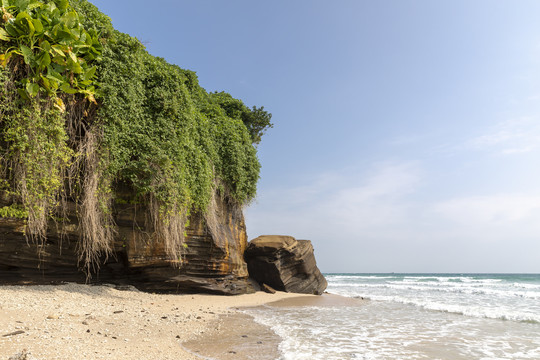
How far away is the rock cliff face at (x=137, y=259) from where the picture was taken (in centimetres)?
716

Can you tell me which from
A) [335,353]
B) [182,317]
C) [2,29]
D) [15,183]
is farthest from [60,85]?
[335,353]

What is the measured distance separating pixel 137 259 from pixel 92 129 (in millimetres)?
3755

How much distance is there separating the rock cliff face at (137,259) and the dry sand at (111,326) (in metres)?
0.63

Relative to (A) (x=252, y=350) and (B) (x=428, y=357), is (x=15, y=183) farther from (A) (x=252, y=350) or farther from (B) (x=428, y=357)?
(B) (x=428, y=357)

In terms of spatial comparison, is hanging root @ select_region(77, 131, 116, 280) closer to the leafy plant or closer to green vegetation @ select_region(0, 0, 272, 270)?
green vegetation @ select_region(0, 0, 272, 270)

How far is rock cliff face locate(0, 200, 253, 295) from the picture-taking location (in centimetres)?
716

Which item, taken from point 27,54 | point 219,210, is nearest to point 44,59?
point 27,54

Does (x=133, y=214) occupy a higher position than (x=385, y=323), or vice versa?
(x=133, y=214)

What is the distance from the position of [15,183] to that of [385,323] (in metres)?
9.14

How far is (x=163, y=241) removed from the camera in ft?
29.8

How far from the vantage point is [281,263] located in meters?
15.0

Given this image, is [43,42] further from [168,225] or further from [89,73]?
[168,225]

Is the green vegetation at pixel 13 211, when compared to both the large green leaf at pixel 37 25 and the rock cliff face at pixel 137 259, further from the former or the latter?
the large green leaf at pixel 37 25

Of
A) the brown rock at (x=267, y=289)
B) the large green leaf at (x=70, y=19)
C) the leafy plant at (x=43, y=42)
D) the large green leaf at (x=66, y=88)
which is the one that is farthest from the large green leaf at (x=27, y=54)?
the brown rock at (x=267, y=289)
